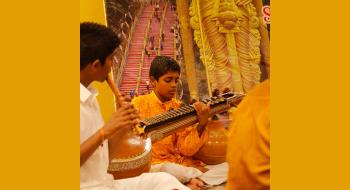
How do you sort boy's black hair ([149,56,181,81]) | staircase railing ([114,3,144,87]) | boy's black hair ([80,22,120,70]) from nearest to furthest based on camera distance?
boy's black hair ([80,22,120,70]), boy's black hair ([149,56,181,81]), staircase railing ([114,3,144,87])

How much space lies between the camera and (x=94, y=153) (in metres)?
1.30

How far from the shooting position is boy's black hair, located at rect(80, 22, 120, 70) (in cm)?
131

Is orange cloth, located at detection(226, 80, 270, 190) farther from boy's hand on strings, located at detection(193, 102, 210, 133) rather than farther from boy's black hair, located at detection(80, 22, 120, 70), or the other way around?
boy's hand on strings, located at detection(193, 102, 210, 133)

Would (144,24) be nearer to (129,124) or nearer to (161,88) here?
(161,88)

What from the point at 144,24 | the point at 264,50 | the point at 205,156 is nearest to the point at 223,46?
the point at 264,50

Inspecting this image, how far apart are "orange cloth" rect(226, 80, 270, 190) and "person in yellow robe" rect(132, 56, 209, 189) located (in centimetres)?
150

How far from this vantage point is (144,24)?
2738 mm

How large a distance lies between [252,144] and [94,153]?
67cm

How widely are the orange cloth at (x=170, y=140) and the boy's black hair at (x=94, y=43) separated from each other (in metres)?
1.01

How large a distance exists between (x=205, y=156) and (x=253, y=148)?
1755 millimetres

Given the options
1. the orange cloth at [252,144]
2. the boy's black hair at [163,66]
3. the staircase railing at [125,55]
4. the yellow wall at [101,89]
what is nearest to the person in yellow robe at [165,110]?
the boy's black hair at [163,66]

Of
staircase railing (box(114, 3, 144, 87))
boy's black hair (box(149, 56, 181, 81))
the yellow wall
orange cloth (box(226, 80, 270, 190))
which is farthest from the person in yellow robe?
orange cloth (box(226, 80, 270, 190))

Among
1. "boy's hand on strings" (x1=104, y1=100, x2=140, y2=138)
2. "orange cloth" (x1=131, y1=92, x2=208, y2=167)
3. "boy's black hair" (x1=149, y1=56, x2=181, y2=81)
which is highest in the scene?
"boy's black hair" (x1=149, y1=56, x2=181, y2=81)

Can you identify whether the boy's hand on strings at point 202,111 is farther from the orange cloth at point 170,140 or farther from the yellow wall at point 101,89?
the yellow wall at point 101,89
